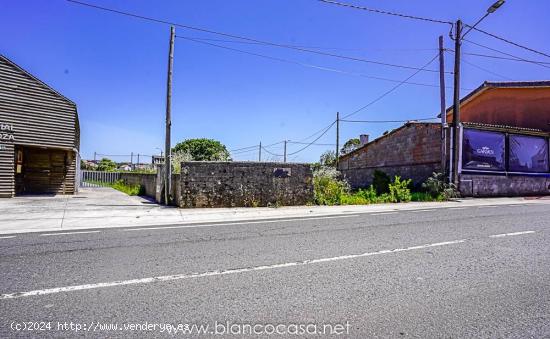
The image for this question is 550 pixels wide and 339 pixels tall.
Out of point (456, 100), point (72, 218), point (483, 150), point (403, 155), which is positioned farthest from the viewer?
point (403, 155)

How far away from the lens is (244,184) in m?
12.5

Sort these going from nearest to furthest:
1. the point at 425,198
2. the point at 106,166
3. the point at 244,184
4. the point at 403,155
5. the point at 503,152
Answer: the point at 244,184, the point at 425,198, the point at 503,152, the point at 403,155, the point at 106,166

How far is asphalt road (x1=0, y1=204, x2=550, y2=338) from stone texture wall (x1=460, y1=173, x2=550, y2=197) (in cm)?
1168

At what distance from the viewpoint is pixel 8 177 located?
14.2 m

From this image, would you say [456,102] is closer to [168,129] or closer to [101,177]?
[168,129]

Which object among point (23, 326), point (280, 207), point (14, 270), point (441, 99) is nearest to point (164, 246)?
point (14, 270)

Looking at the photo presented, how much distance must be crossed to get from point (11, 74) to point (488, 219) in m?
19.3

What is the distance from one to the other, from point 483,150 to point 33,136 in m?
23.0

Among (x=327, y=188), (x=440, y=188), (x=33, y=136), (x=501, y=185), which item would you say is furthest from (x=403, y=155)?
(x=33, y=136)

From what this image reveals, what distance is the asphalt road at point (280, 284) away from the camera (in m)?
2.78

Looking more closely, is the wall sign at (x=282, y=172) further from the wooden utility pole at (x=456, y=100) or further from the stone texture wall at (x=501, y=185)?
the stone texture wall at (x=501, y=185)

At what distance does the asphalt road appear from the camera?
2.78 m

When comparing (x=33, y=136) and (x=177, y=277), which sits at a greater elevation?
(x=33, y=136)

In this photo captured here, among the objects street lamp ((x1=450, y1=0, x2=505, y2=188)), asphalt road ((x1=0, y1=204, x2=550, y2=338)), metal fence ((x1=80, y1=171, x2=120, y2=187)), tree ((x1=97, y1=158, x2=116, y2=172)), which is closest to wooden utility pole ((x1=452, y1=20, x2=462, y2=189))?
street lamp ((x1=450, y1=0, x2=505, y2=188))
